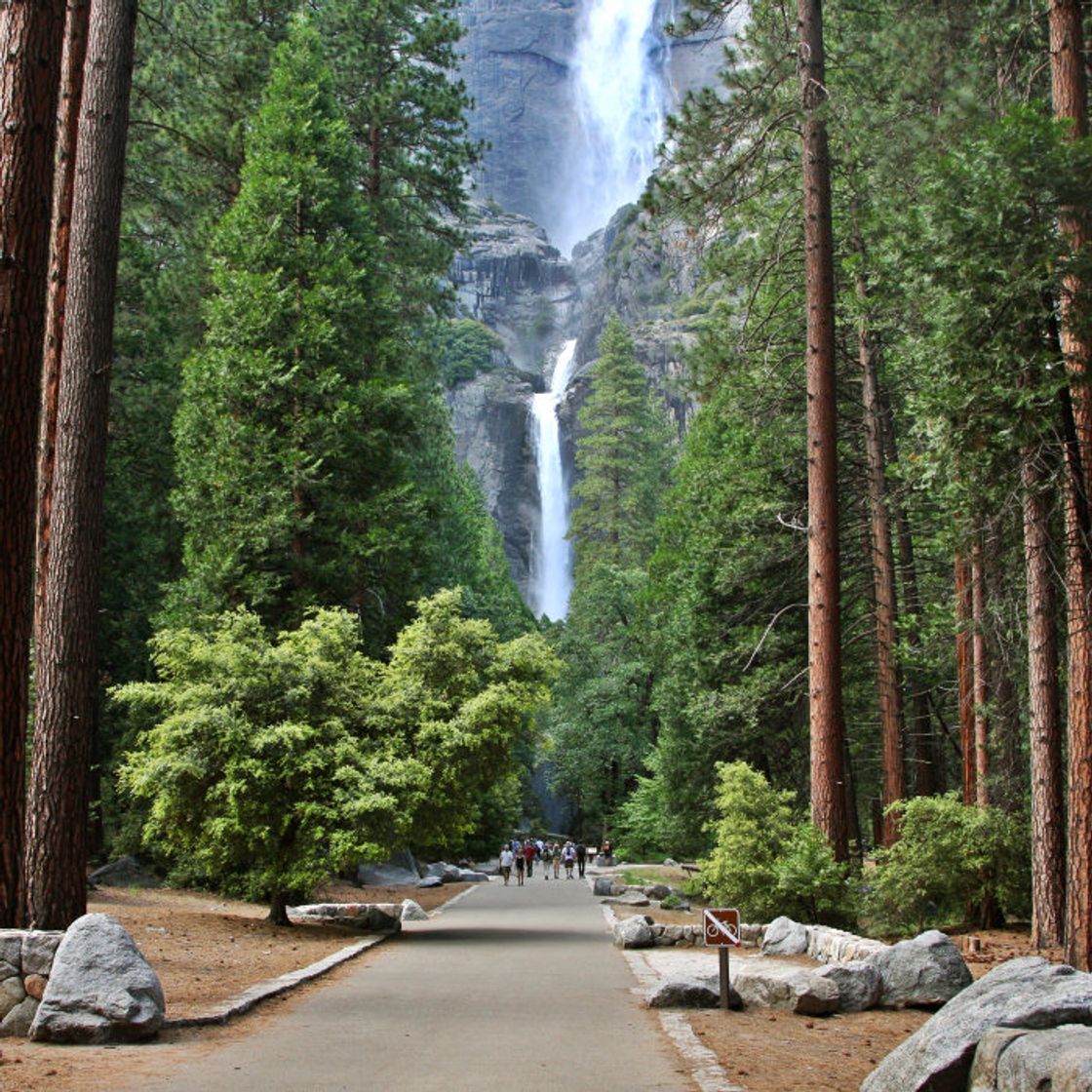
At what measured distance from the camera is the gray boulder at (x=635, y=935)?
15289 mm

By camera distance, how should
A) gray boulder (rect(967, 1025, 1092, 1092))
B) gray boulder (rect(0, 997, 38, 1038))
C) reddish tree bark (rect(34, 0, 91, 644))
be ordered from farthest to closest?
1. reddish tree bark (rect(34, 0, 91, 644))
2. gray boulder (rect(0, 997, 38, 1038))
3. gray boulder (rect(967, 1025, 1092, 1092))

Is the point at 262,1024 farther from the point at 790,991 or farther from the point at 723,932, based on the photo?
the point at 790,991

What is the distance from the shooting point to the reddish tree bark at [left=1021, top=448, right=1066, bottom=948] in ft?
40.1

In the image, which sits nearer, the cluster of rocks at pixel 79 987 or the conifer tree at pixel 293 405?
the cluster of rocks at pixel 79 987

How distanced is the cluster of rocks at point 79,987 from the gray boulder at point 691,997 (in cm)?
396

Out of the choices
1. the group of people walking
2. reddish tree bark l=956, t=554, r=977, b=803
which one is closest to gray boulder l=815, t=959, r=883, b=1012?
reddish tree bark l=956, t=554, r=977, b=803

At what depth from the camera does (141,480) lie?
26.4 m

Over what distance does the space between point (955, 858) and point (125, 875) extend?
14726 millimetres

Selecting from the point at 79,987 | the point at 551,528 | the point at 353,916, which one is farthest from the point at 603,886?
the point at 551,528

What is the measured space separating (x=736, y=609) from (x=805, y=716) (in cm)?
271

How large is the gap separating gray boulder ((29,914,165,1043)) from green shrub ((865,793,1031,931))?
10.2 metres

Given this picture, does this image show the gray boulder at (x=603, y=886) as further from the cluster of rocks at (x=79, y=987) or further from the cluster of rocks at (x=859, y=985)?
the cluster of rocks at (x=79, y=987)

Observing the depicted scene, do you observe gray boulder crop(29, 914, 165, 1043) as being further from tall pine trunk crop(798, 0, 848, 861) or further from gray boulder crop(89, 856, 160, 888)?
gray boulder crop(89, 856, 160, 888)

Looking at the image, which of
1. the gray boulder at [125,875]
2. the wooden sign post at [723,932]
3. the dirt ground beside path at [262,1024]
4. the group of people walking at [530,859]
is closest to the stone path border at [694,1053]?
the dirt ground beside path at [262,1024]
